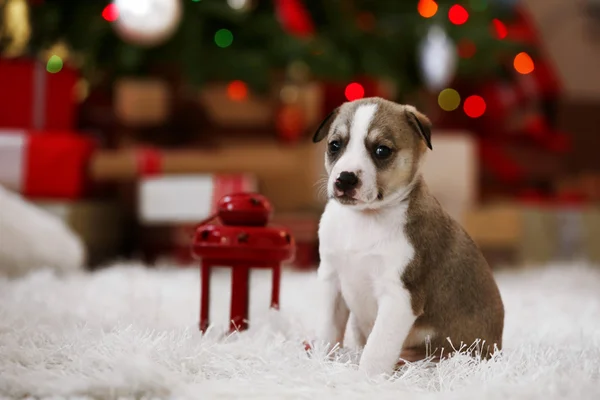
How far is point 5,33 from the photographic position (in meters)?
2.87

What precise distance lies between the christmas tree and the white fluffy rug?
143 centimetres

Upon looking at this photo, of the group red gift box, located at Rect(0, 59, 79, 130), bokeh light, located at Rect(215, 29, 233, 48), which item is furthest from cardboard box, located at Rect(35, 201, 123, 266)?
bokeh light, located at Rect(215, 29, 233, 48)

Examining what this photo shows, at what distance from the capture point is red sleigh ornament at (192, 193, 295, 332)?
4.52 ft

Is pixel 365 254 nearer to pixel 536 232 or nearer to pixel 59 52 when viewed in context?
pixel 536 232

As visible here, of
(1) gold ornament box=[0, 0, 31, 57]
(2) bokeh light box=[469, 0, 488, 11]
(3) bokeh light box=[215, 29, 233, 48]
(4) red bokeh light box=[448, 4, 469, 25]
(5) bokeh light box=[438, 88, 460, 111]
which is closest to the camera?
(1) gold ornament box=[0, 0, 31, 57]

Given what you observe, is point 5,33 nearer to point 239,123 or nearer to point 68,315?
point 239,123

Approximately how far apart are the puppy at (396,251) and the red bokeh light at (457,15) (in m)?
2.30

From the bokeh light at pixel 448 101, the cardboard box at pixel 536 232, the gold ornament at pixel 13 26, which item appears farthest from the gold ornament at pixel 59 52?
the bokeh light at pixel 448 101

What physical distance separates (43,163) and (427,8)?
1986mm

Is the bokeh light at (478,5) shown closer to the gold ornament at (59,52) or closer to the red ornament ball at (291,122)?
the red ornament ball at (291,122)

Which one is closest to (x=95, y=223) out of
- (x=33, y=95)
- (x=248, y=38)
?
(x=33, y=95)

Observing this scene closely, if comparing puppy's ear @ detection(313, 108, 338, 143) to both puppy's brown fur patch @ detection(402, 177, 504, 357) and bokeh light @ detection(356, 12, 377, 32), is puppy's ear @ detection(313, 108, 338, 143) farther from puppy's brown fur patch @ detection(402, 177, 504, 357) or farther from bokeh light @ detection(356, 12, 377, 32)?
bokeh light @ detection(356, 12, 377, 32)

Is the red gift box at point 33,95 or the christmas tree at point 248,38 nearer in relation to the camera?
the red gift box at point 33,95

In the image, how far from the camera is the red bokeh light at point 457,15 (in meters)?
3.40
